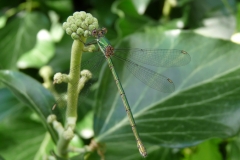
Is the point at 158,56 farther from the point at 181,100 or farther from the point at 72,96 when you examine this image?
the point at 72,96

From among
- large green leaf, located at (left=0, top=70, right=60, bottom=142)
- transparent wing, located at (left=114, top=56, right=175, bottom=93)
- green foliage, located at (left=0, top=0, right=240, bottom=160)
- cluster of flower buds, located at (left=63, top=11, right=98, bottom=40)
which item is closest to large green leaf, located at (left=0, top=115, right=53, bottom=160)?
green foliage, located at (left=0, top=0, right=240, bottom=160)

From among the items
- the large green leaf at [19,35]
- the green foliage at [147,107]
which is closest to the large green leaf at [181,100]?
the green foliage at [147,107]

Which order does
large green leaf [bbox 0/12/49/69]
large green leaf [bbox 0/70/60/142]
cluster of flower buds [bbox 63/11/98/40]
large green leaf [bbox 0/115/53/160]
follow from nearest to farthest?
1. cluster of flower buds [bbox 63/11/98/40]
2. large green leaf [bbox 0/70/60/142]
3. large green leaf [bbox 0/115/53/160]
4. large green leaf [bbox 0/12/49/69]

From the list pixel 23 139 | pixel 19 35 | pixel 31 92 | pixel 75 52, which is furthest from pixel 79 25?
pixel 19 35

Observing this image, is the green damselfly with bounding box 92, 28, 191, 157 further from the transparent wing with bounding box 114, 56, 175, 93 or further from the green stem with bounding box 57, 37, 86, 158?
the green stem with bounding box 57, 37, 86, 158

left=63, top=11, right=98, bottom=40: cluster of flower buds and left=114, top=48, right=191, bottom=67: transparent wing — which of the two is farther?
left=114, top=48, right=191, bottom=67: transparent wing

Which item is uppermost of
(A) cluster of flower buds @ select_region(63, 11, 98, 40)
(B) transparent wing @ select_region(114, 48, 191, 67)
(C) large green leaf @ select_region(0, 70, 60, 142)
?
(A) cluster of flower buds @ select_region(63, 11, 98, 40)

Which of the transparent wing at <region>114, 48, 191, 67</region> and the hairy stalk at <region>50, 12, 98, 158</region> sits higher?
the hairy stalk at <region>50, 12, 98, 158</region>

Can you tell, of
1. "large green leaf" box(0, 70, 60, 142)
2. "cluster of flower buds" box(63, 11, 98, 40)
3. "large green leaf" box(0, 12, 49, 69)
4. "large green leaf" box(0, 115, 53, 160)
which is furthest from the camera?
"large green leaf" box(0, 12, 49, 69)
